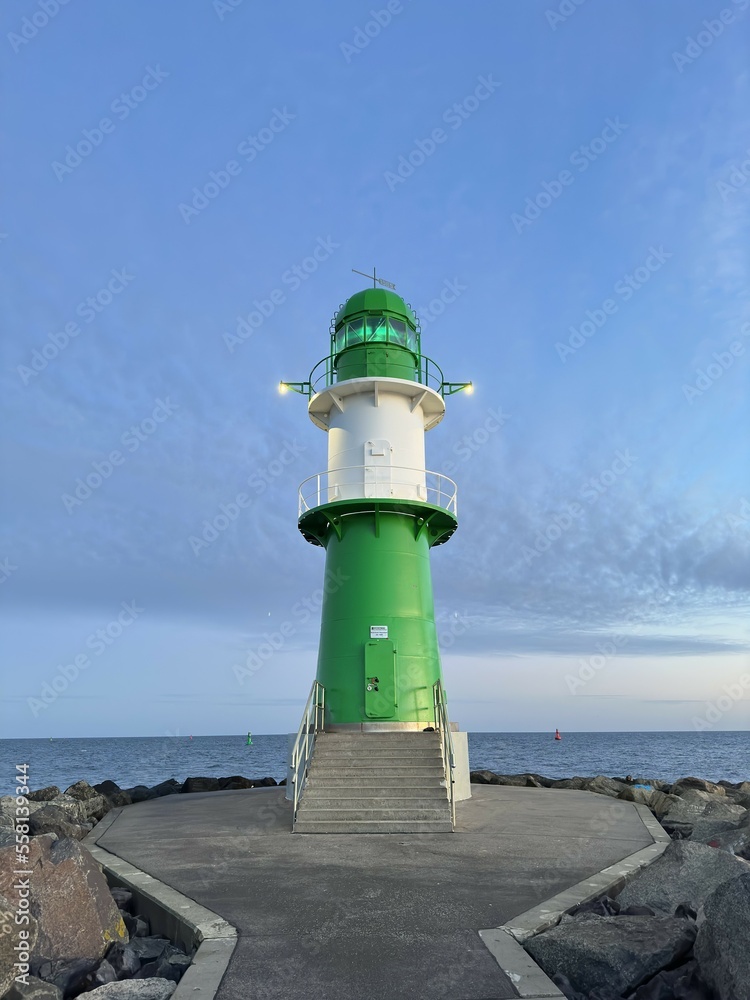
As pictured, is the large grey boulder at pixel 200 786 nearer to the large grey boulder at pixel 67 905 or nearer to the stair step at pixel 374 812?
the stair step at pixel 374 812

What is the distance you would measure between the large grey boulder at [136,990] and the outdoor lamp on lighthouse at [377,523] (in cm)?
911

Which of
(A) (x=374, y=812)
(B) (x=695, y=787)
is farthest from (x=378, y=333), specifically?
(B) (x=695, y=787)

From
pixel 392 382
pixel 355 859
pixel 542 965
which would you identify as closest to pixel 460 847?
pixel 355 859

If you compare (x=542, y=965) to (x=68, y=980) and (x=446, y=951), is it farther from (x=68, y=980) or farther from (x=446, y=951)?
(x=68, y=980)

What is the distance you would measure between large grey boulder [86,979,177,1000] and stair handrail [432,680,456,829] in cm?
626

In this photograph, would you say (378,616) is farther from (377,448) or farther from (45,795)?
(45,795)

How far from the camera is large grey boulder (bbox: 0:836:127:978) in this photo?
5.79 meters

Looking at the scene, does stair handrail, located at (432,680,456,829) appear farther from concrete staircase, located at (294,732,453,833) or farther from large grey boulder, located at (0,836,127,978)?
large grey boulder, located at (0,836,127,978)

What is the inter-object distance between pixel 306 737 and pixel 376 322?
8.96m

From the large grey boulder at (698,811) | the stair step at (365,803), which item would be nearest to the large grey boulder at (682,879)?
the stair step at (365,803)

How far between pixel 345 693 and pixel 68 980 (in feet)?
28.9

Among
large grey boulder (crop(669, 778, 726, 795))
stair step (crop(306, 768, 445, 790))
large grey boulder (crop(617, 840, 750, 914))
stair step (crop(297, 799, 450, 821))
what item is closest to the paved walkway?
stair step (crop(297, 799, 450, 821))

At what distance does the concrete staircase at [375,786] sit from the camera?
1059 cm

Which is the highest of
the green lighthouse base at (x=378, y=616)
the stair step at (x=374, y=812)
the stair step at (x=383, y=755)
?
the green lighthouse base at (x=378, y=616)
